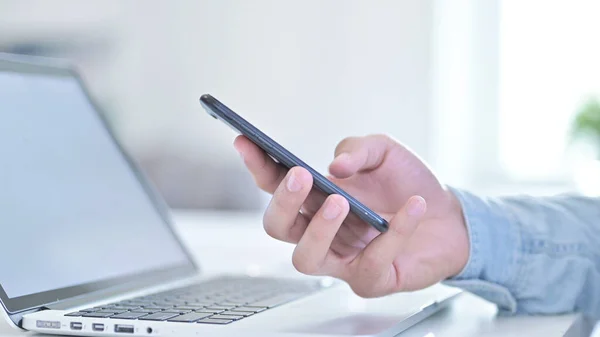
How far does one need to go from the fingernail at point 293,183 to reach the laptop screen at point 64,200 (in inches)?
7.7

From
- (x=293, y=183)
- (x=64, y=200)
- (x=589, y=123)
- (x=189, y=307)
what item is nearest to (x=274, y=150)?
(x=293, y=183)

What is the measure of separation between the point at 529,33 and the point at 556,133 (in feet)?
1.02

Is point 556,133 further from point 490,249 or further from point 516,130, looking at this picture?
point 490,249

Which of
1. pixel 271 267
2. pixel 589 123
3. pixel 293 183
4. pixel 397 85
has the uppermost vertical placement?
pixel 397 85

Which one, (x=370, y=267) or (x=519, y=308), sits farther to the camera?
(x=519, y=308)

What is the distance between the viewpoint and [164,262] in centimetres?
86

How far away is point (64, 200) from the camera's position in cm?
74

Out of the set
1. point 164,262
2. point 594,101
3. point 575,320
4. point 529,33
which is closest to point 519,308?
point 575,320

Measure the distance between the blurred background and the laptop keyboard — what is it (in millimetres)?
1632

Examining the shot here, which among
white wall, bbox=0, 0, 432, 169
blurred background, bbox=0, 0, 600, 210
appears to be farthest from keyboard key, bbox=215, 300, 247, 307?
white wall, bbox=0, 0, 432, 169

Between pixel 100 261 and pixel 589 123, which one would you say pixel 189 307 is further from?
pixel 589 123

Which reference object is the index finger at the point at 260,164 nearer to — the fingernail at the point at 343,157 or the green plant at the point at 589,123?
the fingernail at the point at 343,157

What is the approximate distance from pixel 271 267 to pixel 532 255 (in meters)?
0.37

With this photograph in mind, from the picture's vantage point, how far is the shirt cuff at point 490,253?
0.76 metres
